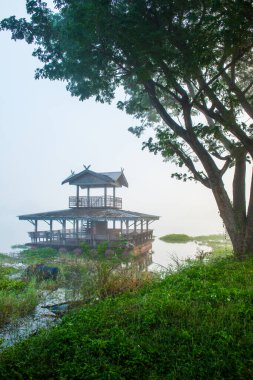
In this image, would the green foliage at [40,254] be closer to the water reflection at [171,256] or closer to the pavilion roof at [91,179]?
the pavilion roof at [91,179]

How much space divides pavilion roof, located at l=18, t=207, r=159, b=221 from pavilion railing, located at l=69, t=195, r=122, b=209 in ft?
1.40

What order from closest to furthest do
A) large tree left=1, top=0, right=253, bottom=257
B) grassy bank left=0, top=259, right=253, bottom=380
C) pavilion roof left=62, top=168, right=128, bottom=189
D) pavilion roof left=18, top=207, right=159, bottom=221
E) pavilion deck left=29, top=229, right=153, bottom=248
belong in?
1. grassy bank left=0, top=259, right=253, bottom=380
2. large tree left=1, top=0, right=253, bottom=257
3. pavilion roof left=18, top=207, right=159, bottom=221
4. pavilion deck left=29, top=229, right=153, bottom=248
5. pavilion roof left=62, top=168, right=128, bottom=189

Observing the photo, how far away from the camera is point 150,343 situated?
3674mm

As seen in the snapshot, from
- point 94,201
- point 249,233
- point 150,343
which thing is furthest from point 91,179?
point 150,343

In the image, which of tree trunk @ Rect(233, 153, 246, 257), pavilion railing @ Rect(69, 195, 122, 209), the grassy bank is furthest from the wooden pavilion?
the grassy bank

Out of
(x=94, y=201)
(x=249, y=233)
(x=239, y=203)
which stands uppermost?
(x=94, y=201)

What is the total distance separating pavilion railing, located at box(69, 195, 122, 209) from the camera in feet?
83.8

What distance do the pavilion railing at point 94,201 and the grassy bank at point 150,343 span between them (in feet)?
66.2

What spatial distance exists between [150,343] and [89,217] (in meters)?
18.7

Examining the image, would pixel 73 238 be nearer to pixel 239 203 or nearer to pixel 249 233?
pixel 239 203

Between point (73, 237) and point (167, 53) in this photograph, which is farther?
point (73, 237)

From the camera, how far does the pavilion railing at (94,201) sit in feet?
83.8

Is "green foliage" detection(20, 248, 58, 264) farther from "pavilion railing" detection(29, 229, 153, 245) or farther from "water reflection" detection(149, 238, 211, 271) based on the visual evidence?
"water reflection" detection(149, 238, 211, 271)

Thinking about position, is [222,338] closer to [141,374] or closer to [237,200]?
[141,374]
